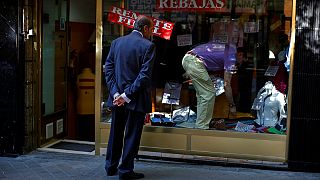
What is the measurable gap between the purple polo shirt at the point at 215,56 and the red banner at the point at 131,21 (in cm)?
45

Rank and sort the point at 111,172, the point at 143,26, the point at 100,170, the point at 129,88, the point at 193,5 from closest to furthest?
1. the point at 129,88
2. the point at 143,26
3. the point at 111,172
4. the point at 100,170
5. the point at 193,5

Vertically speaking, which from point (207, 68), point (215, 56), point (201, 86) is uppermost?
point (215, 56)

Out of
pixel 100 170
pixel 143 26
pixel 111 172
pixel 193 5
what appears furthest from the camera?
pixel 193 5

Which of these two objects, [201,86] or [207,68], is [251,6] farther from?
[201,86]

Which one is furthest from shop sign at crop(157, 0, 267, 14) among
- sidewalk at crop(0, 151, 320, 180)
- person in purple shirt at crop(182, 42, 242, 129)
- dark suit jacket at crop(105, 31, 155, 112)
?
sidewalk at crop(0, 151, 320, 180)

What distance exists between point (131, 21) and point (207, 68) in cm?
122

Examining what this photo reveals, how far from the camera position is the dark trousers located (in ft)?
19.4

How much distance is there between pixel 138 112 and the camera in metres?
5.86

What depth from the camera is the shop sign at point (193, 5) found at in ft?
22.5

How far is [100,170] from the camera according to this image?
21.0 feet

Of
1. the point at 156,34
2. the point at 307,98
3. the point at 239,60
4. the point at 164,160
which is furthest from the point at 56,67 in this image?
the point at 307,98

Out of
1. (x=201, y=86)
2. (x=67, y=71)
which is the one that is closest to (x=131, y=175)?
(x=201, y=86)

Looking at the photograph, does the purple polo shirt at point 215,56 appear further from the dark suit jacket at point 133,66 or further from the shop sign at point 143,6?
the dark suit jacket at point 133,66

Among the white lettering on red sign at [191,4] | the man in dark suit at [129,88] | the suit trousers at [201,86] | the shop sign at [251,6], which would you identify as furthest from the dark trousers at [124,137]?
the shop sign at [251,6]
